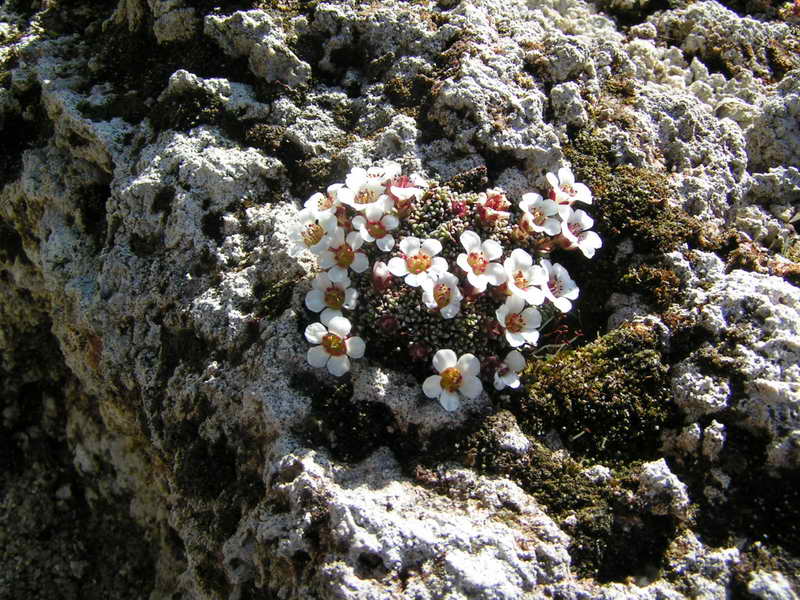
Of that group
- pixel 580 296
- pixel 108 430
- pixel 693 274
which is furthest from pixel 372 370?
pixel 108 430

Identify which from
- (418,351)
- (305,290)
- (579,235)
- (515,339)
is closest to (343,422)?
(418,351)

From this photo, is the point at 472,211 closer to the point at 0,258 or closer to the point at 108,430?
the point at 108,430

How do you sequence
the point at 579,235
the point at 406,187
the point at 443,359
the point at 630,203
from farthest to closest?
the point at 630,203 → the point at 579,235 → the point at 406,187 → the point at 443,359

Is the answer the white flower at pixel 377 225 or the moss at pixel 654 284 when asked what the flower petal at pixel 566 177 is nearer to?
the moss at pixel 654 284

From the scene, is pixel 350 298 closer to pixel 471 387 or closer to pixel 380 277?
pixel 380 277

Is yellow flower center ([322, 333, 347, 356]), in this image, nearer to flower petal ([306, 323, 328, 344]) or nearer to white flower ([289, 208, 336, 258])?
flower petal ([306, 323, 328, 344])

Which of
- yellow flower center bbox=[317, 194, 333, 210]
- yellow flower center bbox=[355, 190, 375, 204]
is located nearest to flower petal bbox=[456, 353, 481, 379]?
yellow flower center bbox=[355, 190, 375, 204]

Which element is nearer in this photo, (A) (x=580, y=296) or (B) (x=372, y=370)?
(B) (x=372, y=370)
